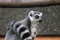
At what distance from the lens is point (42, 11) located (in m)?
1.33

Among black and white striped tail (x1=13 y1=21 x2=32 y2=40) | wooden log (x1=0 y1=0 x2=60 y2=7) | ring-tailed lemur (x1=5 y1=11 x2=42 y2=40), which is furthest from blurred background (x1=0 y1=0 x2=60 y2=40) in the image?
black and white striped tail (x1=13 y1=21 x2=32 y2=40)

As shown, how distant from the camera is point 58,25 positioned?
139cm

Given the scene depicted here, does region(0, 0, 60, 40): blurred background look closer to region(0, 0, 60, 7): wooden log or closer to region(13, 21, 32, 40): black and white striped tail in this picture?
region(0, 0, 60, 7): wooden log

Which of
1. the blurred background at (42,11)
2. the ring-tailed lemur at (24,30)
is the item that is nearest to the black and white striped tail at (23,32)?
the ring-tailed lemur at (24,30)

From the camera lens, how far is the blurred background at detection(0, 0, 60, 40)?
135 centimetres

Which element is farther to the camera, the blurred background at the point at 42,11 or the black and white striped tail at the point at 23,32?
the blurred background at the point at 42,11

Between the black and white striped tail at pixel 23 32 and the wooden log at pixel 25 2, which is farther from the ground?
the wooden log at pixel 25 2

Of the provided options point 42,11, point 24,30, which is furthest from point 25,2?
point 24,30

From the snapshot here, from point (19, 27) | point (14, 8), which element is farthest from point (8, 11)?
point (19, 27)

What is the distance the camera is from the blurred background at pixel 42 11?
1347 millimetres

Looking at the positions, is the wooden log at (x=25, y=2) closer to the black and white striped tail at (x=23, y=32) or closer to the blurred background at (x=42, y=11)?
the blurred background at (x=42, y=11)

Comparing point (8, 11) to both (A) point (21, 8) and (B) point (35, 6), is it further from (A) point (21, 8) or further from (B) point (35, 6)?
(B) point (35, 6)

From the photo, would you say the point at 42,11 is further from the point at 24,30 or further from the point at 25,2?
the point at 24,30

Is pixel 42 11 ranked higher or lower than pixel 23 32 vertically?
higher
